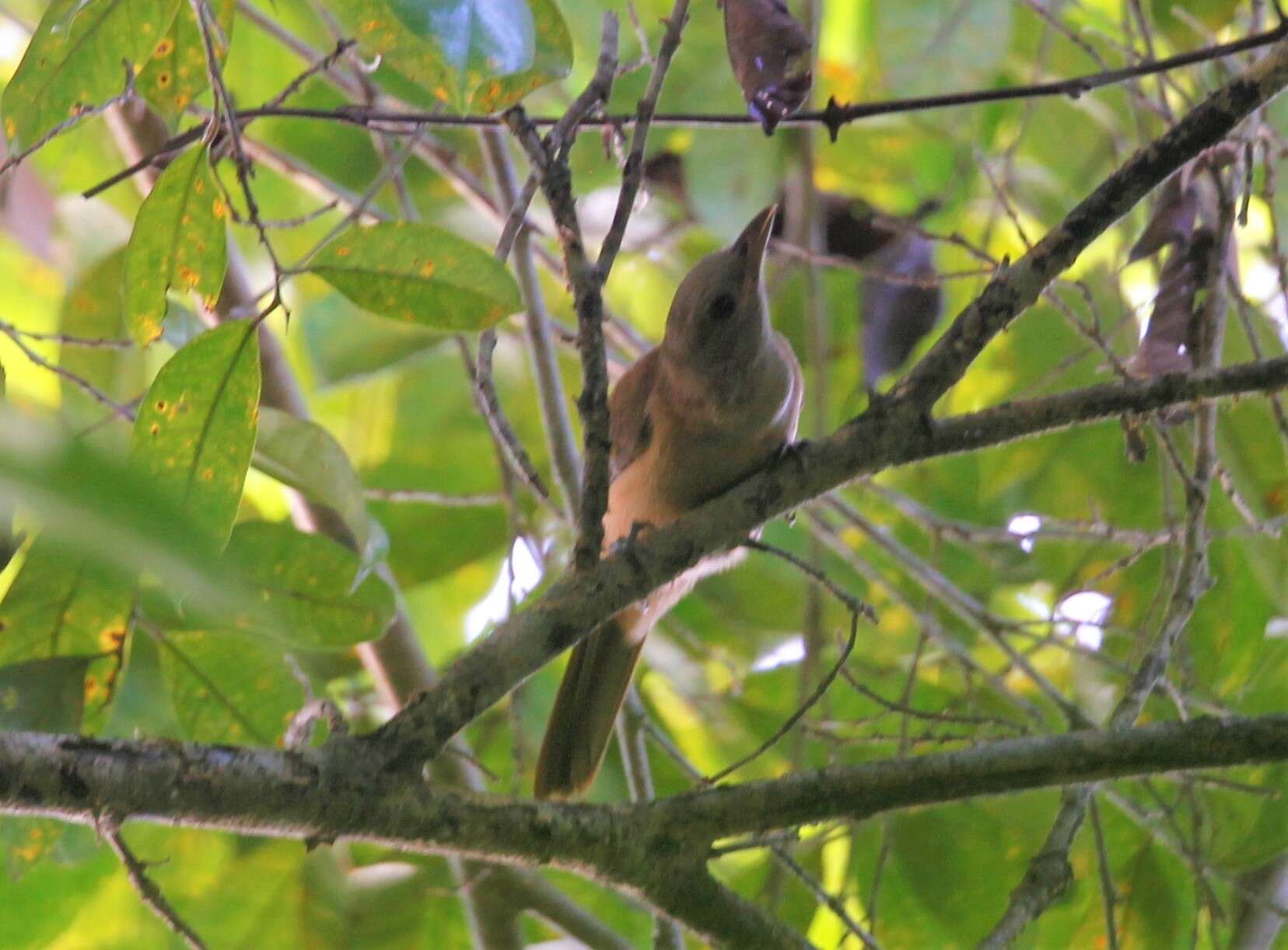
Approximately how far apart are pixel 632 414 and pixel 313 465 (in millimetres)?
916

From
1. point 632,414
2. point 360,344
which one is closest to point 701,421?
point 632,414

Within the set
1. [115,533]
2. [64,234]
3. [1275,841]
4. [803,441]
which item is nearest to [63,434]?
[115,533]

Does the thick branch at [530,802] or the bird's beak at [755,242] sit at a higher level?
the bird's beak at [755,242]

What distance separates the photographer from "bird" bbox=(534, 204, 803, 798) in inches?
102

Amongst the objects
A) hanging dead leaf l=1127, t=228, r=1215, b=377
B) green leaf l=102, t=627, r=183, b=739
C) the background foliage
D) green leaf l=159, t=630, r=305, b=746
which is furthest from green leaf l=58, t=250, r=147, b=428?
hanging dead leaf l=1127, t=228, r=1215, b=377

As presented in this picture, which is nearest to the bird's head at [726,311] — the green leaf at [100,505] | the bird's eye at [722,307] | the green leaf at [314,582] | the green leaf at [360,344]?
the bird's eye at [722,307]

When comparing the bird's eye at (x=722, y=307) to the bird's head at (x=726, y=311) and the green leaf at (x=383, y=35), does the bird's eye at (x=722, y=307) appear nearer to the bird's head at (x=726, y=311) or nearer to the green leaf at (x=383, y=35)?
the bird's head at (x=726, y=311)

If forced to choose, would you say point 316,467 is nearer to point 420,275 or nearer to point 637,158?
point 420,275

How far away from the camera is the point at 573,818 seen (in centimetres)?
162

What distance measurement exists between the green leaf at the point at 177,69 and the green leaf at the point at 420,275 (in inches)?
13.7

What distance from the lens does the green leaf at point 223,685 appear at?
2.14 m

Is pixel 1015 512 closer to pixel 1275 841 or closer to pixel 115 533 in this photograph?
pixel 1275 841

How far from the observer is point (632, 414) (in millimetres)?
2773

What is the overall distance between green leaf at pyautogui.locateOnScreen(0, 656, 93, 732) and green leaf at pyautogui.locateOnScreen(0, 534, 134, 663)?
0.05 meters
